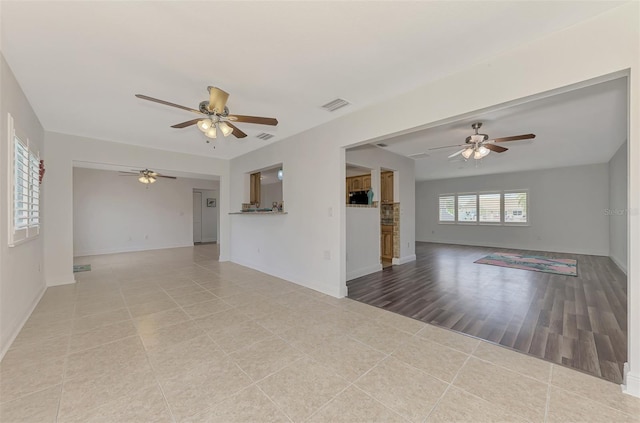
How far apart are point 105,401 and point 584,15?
14.4 ft

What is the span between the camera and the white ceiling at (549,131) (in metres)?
3.32

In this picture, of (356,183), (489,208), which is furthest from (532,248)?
(356,183)

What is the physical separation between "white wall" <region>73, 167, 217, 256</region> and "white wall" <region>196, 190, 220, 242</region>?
3.75ft

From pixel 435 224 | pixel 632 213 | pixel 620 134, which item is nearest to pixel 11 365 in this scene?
pixel 632 213

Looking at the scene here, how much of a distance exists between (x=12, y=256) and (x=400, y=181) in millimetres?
6492

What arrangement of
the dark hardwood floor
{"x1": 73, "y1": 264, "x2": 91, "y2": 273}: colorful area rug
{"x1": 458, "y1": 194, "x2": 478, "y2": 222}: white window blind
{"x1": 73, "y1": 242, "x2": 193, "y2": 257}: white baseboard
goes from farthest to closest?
{"x1": 458, "y1": 194, "x2": 478, "y2": 222}: white window blind → {"x1": 73, "y1": 242, "x2": 193, "y2": 257}: white baseboard → {"x1": 73, "y1": 264, "x2": 91, "y2": 273}: colorful area rug → the dark hardwood floor

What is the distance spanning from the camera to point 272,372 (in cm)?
202

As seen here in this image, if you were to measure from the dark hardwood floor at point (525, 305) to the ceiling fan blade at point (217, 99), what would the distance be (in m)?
3.12

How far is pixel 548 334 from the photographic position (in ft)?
8.68

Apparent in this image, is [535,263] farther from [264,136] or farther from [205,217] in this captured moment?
[205,217]

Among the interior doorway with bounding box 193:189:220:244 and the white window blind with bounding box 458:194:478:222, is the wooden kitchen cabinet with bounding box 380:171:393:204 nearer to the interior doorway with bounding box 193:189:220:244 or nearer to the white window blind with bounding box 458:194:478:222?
the white window blind with bounding box 458:194:478:222

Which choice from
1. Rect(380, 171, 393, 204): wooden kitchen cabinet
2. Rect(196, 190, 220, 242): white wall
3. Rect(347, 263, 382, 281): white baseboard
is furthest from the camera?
Rect(196, 190, 220, 242): white wall

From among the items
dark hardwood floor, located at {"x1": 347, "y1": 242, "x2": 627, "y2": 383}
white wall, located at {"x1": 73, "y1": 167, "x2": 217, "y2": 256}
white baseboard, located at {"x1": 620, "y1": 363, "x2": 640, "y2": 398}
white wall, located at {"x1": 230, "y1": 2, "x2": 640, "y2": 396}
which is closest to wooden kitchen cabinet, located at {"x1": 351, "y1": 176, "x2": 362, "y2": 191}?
dark hardwood floor, located at {"x1": 347, "y1": 242, "x2": 627, "y2": 383}

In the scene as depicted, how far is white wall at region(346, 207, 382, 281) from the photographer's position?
4.89 metres
